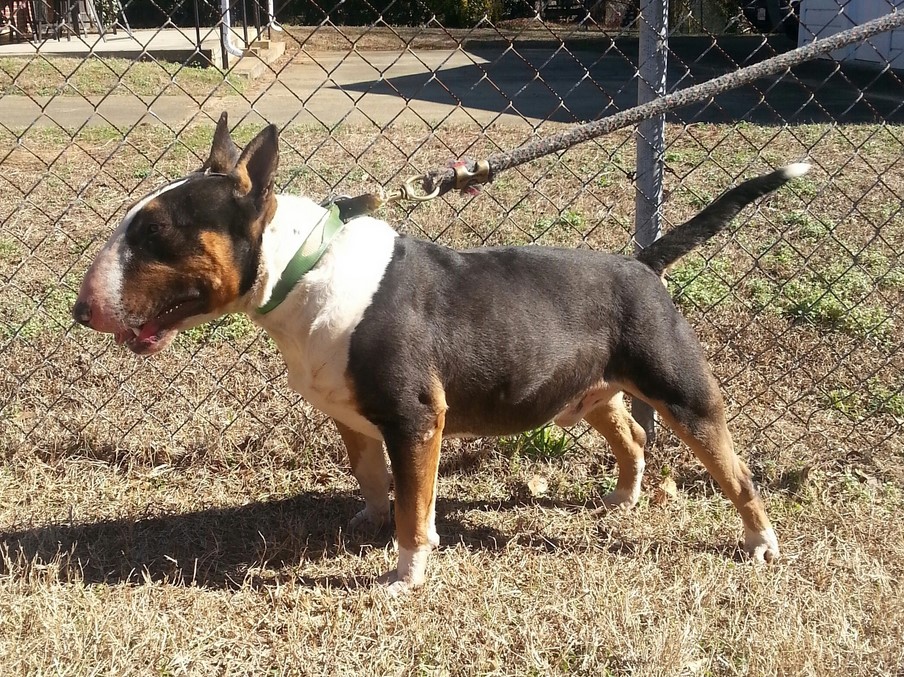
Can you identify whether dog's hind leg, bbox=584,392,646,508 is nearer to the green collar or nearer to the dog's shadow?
the dog's shadow

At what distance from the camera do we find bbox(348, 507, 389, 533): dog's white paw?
3527 millimetres

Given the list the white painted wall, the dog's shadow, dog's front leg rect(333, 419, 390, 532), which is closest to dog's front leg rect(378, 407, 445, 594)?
the dog's shadow

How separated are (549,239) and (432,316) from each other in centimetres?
303

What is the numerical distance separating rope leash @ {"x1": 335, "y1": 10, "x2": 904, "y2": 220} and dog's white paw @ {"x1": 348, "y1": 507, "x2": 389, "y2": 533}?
117 cm

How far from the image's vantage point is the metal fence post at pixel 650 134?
11.2 feet

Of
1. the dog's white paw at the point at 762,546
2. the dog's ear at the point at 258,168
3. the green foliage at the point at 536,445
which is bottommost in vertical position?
the green foliage at the point at 536,445

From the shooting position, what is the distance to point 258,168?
8.96 ft

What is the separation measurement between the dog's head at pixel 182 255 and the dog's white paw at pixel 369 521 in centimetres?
111

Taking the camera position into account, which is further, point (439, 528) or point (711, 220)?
point (439, 528)

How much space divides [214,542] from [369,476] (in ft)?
2.02

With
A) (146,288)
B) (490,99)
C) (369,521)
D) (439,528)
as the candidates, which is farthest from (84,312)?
(490,99)

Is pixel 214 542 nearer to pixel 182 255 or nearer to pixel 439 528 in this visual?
pixel 439 528

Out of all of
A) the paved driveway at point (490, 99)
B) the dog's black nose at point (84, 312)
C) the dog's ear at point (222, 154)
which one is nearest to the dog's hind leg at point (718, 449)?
the dog's ear at point (222, 154)

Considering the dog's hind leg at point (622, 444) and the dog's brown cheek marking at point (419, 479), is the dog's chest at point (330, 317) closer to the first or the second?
the dog's brown cheek marking at point (419, 479)
